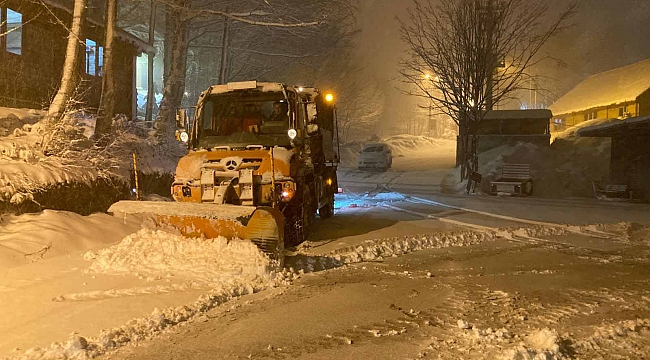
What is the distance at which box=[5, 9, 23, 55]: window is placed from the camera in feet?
57.7

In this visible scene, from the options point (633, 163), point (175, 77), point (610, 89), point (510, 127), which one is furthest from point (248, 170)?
point (610, 89)

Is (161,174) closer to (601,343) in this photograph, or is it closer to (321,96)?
(321,96)

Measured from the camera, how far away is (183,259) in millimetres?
6887

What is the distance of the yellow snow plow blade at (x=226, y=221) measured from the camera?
711cm

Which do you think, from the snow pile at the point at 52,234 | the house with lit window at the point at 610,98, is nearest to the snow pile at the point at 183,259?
the snow pile at the point at 52,234

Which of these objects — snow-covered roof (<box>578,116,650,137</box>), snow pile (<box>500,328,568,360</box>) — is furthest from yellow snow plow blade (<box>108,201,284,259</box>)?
snow-covered roof (<box>578,116,650,137</box>)

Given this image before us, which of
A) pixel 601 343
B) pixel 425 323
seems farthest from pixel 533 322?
pixel 425 323

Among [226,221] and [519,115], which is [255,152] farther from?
[519,115]

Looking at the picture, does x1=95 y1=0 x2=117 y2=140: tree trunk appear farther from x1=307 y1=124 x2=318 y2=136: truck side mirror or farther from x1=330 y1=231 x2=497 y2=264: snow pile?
x1=330 y1=231 x2=497 y2=264: snow pile

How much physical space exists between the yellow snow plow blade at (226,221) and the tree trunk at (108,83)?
5.88 m

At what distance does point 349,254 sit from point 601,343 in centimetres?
449

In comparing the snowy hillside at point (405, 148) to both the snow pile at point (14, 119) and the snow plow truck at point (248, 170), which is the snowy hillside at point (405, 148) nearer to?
the snow pile at point (14, 119)

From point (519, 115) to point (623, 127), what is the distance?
31.0 ft

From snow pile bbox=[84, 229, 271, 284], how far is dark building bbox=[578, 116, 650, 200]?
16670 millimetres
